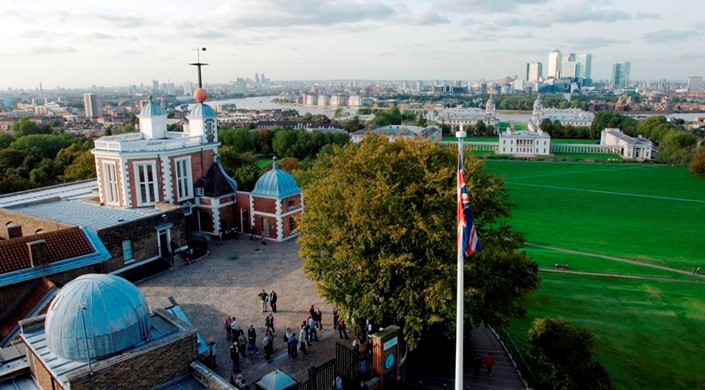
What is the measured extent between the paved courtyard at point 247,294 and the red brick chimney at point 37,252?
5.30 m

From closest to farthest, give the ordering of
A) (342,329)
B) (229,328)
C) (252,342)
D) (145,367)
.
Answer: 1. (145,367)
2. (252,342)
3. (229,328)
4. (342,329)

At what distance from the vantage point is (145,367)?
539 inches

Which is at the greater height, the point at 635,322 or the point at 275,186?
the point at 275,186

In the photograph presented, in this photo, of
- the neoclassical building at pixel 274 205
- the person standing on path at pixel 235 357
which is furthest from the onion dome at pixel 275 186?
the person standing on path at pixel 235 357

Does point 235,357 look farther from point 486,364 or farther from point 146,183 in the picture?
point 146,183

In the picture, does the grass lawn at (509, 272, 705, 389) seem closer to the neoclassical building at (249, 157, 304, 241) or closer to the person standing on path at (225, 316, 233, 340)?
the person standing on path at (225, 316, 233, 340)

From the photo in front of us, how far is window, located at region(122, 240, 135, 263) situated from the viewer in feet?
97.6

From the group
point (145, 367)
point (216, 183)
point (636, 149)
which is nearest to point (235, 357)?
point (145, 367)

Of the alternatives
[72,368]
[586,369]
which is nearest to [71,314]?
[72,368]

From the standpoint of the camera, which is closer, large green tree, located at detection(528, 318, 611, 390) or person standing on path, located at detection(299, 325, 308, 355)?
large green tree, located at detection(528, 318, 611, 390)

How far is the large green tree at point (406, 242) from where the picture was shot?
2091 cm

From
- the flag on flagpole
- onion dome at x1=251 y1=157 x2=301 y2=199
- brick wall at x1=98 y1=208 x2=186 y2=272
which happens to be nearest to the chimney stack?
brick wall at x1=98 y1=208 x2=186 y2=272

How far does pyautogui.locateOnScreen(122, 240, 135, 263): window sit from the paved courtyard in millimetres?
1576

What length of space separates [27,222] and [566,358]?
30.7 metres
